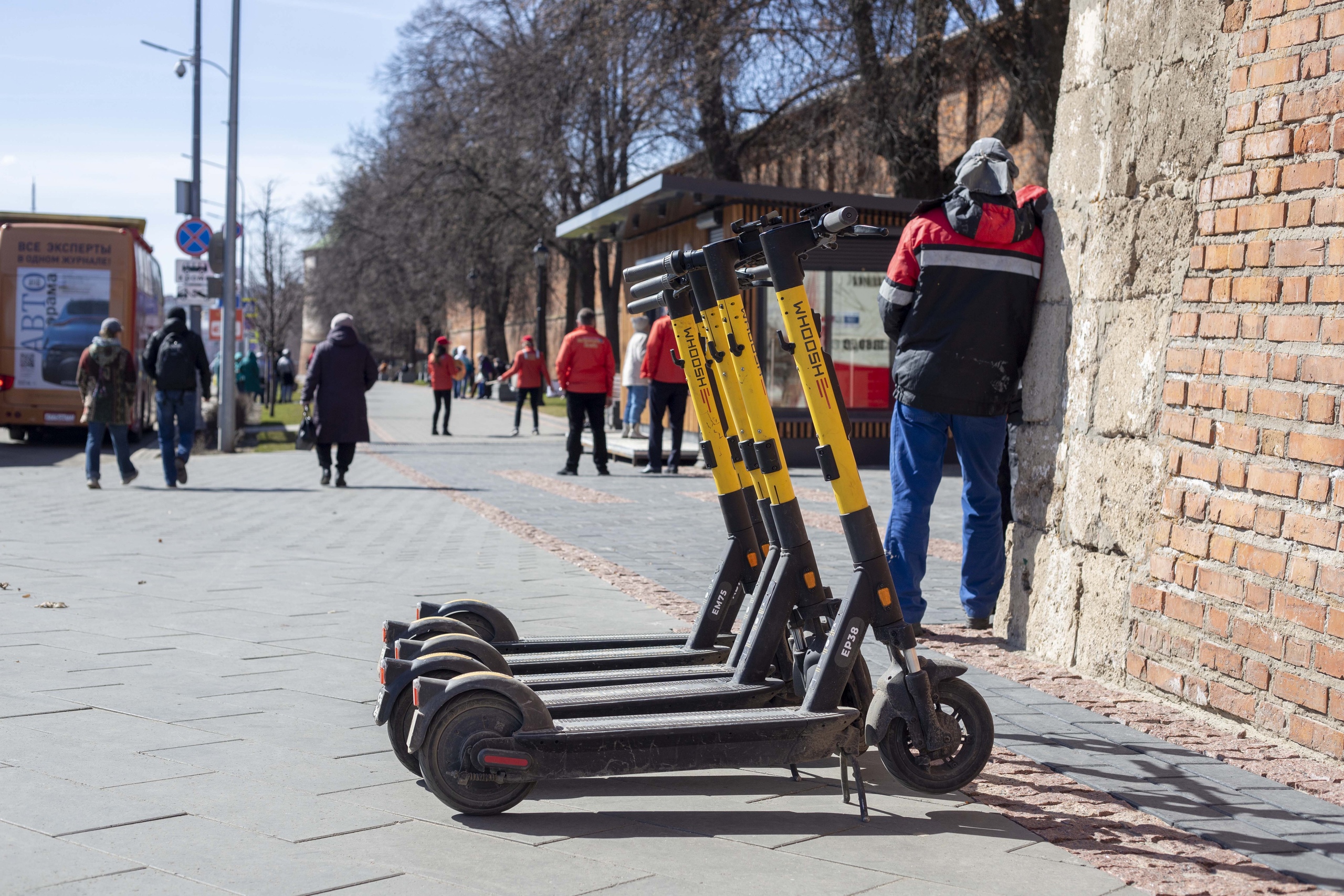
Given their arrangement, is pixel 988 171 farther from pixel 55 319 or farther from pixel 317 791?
pixel 55 319

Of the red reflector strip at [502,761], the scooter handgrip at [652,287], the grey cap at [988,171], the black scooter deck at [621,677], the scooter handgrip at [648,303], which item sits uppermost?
the grey cap at [988,171]

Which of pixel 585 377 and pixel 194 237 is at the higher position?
pixel 194 237

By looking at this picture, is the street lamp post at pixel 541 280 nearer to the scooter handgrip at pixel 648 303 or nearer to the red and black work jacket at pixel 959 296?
the red and black work jacket at pixel 959 296

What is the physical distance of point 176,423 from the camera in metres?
14.9

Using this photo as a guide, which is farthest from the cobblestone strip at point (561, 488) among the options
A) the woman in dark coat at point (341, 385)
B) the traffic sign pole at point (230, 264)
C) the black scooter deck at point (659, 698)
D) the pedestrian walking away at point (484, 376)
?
the pedestrian walking away at point (484, 376)

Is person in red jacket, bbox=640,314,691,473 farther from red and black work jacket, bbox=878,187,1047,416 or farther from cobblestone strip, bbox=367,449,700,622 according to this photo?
red and black work jacket, bbox=878,187,1047,416

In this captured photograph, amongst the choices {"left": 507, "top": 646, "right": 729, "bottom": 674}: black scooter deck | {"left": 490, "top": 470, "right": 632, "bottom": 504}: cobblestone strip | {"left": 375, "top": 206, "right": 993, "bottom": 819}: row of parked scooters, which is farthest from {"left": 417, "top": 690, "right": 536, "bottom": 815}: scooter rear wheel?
{"left": 490, "top": 470, "right": 632, "bottom": 504}: cobblestone strip

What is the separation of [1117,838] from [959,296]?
2656 mm

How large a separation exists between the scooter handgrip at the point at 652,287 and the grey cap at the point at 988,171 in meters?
1.73

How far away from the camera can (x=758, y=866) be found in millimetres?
3176

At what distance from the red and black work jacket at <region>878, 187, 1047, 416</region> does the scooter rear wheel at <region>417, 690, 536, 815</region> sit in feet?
8.72

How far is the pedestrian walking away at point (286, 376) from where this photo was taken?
43281mm

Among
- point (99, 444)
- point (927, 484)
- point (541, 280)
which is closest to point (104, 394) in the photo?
point (99, 444)

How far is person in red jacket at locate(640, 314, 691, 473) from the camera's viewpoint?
49.9 feet
